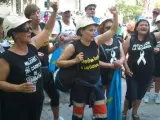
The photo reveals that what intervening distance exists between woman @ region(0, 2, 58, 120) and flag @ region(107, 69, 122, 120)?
1.68 metres

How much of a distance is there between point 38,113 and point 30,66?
57 cm

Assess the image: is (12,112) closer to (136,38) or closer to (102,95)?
(102,95)

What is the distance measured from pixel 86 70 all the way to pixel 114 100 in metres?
1.02

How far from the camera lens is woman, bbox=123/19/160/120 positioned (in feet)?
16.1

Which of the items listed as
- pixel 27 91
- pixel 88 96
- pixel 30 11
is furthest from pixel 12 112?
pixel 30 11

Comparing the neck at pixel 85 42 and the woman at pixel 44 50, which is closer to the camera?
the neck at pixel 85 42

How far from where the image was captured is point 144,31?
16.1 ft

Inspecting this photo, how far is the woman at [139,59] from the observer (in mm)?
4914

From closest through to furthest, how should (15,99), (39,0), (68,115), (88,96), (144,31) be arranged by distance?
1. (15,99)
2. (88,96)
3. (144,31)
4. (68,115)
5. (39,0)

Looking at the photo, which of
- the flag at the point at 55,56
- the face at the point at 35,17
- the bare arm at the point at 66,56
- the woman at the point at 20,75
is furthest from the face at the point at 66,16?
the woman at the point at 20,75

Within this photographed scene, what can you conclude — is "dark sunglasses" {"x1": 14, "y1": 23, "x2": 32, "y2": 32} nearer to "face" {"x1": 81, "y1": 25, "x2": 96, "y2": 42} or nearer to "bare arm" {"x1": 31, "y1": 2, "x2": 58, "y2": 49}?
"bare arm" {"x1": 31, "y1": 2, "x2": 58, "y2": 49}

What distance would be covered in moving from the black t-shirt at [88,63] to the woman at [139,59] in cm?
117

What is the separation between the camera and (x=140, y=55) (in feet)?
16.1

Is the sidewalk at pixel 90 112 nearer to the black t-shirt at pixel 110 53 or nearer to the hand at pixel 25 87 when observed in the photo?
the black t-shirt at pixel 110 53
